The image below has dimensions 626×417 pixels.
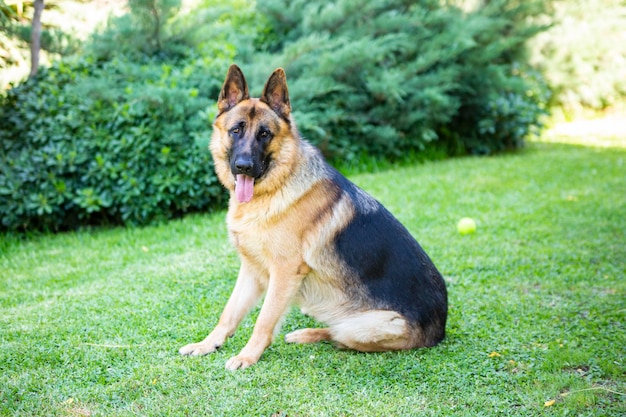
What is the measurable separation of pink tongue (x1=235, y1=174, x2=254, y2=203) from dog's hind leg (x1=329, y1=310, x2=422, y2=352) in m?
1.04

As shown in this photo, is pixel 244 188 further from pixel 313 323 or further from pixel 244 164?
pixel 313 323

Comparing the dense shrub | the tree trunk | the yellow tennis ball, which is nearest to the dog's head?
the yellow tennis ball

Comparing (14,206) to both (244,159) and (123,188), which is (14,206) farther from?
(244,159)

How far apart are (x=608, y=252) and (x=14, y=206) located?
20.9 ft

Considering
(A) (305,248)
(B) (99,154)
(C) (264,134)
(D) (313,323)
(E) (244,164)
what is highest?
(C) (264,134)

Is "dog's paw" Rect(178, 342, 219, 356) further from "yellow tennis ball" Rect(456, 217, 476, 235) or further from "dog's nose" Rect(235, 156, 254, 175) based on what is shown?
"yellow tennis ball" Rect(456, 217, 476, 235)

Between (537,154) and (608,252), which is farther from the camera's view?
(537,154)

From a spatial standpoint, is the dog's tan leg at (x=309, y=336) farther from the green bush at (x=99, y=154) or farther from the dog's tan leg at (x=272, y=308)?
the green bush at (x=99, y=154)

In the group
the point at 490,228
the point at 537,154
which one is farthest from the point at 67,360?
the point at 537,154

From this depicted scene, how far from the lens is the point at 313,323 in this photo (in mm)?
4629

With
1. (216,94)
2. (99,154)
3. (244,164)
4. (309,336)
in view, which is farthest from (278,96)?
(216,94)

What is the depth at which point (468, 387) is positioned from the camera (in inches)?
141

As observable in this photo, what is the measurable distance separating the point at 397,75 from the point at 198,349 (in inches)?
248

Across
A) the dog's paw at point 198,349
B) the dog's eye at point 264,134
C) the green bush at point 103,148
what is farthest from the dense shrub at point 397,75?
the dog's paw at point 198,349
